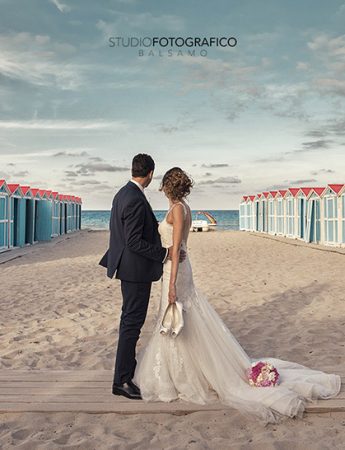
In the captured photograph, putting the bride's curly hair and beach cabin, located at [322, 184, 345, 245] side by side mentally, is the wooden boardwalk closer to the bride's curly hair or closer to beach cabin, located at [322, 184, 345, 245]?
the bride's curly hair

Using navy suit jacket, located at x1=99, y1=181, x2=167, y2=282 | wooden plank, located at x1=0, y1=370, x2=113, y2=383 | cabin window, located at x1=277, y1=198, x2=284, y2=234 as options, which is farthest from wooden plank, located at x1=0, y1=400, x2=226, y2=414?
A: cabin window, located at x1=277, y1=198, x2=284, y2=234

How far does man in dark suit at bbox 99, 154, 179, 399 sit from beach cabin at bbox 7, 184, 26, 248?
55.6 ft

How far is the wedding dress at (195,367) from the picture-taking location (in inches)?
146

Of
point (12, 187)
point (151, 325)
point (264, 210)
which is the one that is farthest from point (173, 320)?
point (264, 210)

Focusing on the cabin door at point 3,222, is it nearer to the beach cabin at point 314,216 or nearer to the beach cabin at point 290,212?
the beach cabin at point 314,216

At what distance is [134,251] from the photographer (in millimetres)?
3488

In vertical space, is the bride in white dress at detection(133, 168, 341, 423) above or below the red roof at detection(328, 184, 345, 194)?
below

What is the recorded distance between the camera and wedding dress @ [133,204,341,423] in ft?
12.1

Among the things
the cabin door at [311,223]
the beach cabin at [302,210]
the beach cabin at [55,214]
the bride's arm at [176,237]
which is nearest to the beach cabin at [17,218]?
the beach cabin at [55,214]

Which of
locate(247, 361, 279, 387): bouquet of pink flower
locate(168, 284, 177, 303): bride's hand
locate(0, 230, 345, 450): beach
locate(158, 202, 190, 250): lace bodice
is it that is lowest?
locate(0, 230, 345, 450): beach

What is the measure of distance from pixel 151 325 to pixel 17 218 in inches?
596

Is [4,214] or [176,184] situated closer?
[176,184]

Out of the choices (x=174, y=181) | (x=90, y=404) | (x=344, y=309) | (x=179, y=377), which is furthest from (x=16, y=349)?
(x=344, y=309)

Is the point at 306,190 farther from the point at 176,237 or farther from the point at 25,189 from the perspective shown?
the point at 176,237
